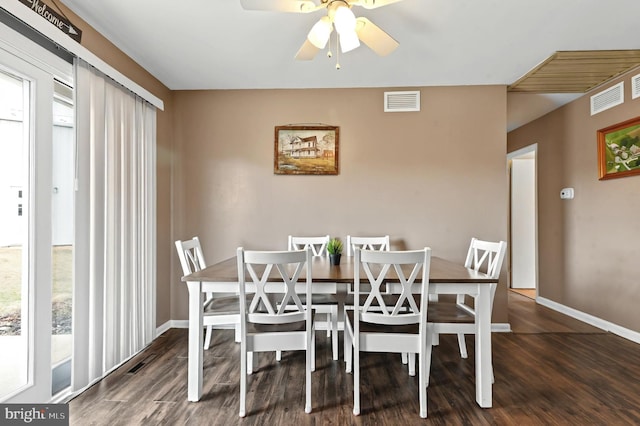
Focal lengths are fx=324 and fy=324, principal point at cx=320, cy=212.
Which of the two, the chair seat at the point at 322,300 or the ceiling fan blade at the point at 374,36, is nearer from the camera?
the ceiling fan blade at the point at 374,36

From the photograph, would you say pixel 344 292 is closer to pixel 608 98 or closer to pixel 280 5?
pixel 280 5

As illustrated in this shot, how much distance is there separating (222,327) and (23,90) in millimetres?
2528

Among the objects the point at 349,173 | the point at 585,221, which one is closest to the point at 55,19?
the point at 349,173

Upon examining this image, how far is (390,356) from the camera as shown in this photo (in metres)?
2.68

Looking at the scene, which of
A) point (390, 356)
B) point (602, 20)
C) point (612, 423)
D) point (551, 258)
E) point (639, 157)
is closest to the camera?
point (612, 423)

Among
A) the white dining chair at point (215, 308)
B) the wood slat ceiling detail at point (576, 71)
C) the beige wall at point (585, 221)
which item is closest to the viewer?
the white dining chair at point (215, 308)

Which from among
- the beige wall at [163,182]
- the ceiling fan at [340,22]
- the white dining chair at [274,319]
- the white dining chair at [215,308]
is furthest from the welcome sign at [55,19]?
the white dining chair at [274,319]

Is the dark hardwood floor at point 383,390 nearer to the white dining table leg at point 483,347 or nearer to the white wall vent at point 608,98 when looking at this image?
the white dining table leg at point 483,347

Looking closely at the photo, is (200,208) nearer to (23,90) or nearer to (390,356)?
(23,90)

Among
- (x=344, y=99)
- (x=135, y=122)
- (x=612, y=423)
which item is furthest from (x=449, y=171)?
(x=135, y=122)

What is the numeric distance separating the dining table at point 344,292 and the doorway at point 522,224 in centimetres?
373

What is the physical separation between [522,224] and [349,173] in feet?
11.3

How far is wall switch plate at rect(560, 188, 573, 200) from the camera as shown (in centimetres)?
390

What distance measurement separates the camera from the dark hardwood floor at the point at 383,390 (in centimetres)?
185
